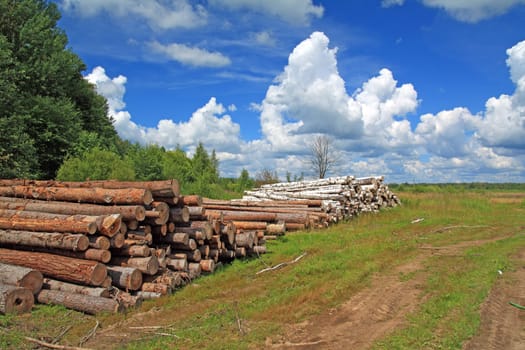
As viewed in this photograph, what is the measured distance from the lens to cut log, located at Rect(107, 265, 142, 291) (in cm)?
745

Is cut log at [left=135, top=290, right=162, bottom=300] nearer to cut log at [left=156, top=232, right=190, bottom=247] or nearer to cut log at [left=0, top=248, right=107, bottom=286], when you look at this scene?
cut log at [left=0, top=248, right=107, bottom=286]

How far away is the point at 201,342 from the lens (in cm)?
537

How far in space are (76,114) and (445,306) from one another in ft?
78.3

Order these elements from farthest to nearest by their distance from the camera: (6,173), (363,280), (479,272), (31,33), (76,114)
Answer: (76,114) < (31,33) < (6,173) < (479,272) < (363,280)

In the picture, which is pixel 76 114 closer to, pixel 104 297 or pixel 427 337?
pixel 104 297

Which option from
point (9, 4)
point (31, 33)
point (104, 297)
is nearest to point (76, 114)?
point (31, 33)

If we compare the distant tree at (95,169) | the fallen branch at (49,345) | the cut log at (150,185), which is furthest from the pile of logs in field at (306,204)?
the fallen branch at (49,345)

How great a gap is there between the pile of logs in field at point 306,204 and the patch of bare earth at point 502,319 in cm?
624

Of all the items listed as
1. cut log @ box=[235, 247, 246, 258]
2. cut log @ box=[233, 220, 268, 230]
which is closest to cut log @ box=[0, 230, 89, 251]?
cut log @ box=[235, 247, 246, 258]

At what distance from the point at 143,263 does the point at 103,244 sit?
0.82 metres

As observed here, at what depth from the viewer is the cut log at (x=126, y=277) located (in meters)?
7.45

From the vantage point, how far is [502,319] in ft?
20.1

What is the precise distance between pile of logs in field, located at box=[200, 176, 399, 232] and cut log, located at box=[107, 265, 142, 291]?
3076 mm

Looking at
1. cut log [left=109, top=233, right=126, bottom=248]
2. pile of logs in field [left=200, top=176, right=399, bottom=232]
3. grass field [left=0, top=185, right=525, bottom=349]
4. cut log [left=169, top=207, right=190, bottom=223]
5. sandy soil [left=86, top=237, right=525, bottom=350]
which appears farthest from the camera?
pile of logs in field [left=200, top=176, right=399, bottom=232]
